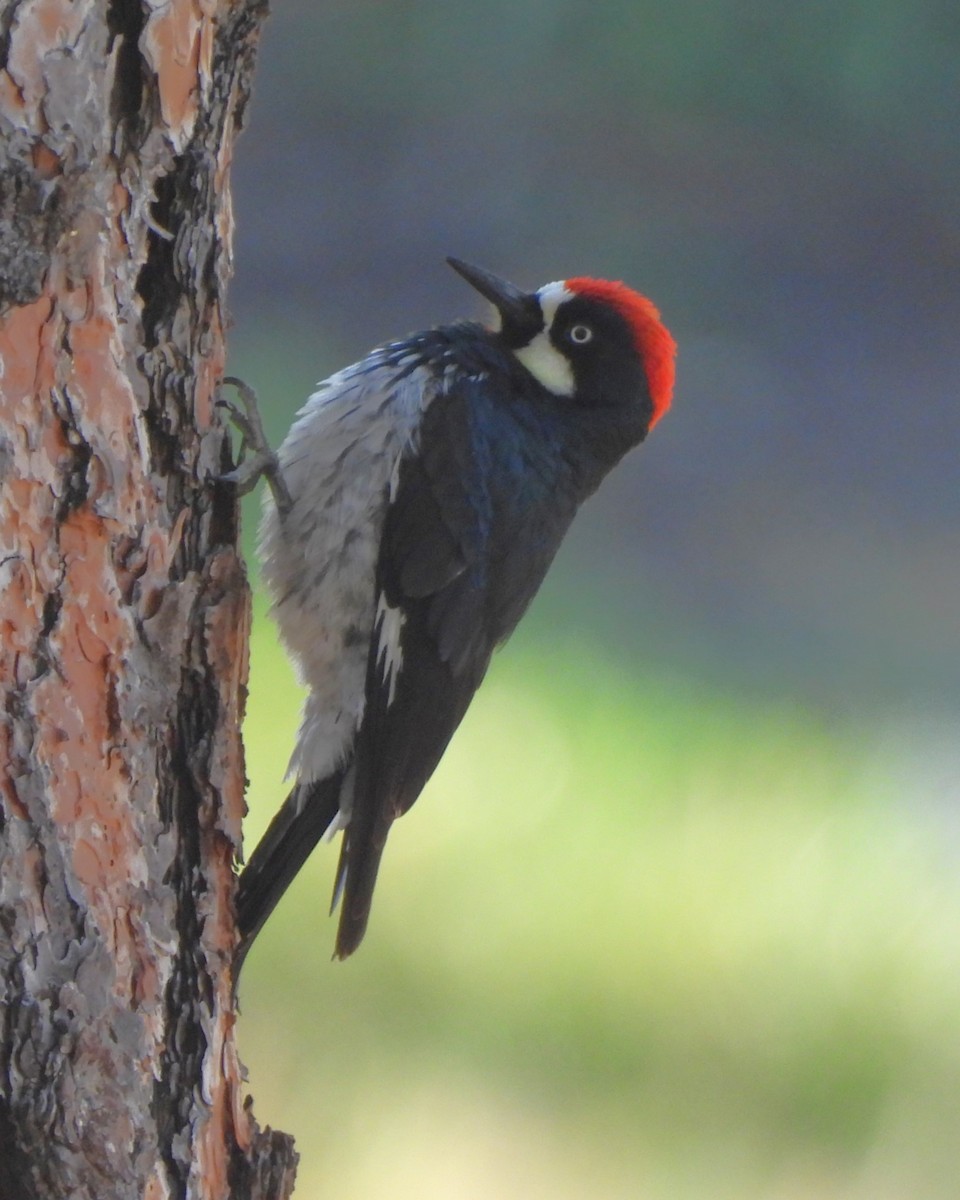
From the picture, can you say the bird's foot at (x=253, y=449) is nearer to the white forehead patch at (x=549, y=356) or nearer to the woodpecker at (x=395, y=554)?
the woodpecker at (x=395, y=554)

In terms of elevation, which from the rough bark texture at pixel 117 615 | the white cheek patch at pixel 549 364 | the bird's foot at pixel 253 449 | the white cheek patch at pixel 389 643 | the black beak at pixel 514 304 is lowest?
the rough bark texture at pixel 117 615

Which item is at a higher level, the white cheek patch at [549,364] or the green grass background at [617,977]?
the white cheek patch at [549,364]

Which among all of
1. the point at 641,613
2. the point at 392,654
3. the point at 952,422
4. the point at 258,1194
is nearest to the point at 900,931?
the point at 641,613

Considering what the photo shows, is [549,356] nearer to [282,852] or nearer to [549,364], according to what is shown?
[549,364]

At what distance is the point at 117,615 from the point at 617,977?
139 cm

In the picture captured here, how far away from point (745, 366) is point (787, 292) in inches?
6.6

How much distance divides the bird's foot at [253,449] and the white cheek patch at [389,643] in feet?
0.55

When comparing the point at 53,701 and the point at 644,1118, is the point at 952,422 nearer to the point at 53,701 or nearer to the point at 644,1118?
the point at 644,1118

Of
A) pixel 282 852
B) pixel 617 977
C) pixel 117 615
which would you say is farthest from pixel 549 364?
pixel 617 977

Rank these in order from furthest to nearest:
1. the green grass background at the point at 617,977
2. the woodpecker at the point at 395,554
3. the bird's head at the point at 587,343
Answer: the green grass background at the point at 617,977
the bird's head at the point at 587,343
the woodpecker at the point at 395,554

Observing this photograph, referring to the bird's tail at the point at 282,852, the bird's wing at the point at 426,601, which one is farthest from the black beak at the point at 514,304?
the bird's tail at the point at 282,852

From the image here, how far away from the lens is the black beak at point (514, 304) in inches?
66.1

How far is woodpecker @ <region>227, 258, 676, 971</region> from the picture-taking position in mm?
1456

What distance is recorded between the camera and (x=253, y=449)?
4.59 ft
